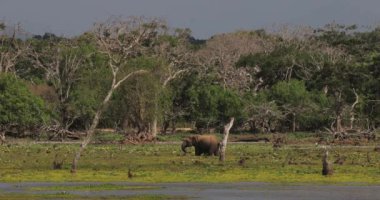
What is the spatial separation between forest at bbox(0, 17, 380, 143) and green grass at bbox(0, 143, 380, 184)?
20.9m

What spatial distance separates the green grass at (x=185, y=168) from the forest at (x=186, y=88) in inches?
823

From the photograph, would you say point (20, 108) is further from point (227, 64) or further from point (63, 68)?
point (227, 64)

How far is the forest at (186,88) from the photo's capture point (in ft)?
325

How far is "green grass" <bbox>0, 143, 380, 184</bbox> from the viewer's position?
44625mm

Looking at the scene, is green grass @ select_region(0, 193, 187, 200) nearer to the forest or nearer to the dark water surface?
the dark water surface

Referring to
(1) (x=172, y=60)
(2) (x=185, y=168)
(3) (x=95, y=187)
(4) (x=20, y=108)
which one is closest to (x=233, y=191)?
(3) (x=95, y=187)

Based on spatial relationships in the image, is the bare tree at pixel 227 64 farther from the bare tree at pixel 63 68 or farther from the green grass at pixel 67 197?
the green grass at pixel 67 197

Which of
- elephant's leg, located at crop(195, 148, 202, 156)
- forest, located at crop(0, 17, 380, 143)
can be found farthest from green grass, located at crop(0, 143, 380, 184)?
forest, located at crop(0, 17, 380, 143)

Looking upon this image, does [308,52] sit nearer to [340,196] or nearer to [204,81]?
[204,81]

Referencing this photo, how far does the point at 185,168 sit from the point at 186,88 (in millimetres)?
69883

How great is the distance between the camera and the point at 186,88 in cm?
12194

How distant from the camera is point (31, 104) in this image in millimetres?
101750

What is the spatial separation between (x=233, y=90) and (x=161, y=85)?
1562 cm

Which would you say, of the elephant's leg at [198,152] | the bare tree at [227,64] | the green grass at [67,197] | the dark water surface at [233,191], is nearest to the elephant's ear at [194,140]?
the elephant's leg at [198,152]
